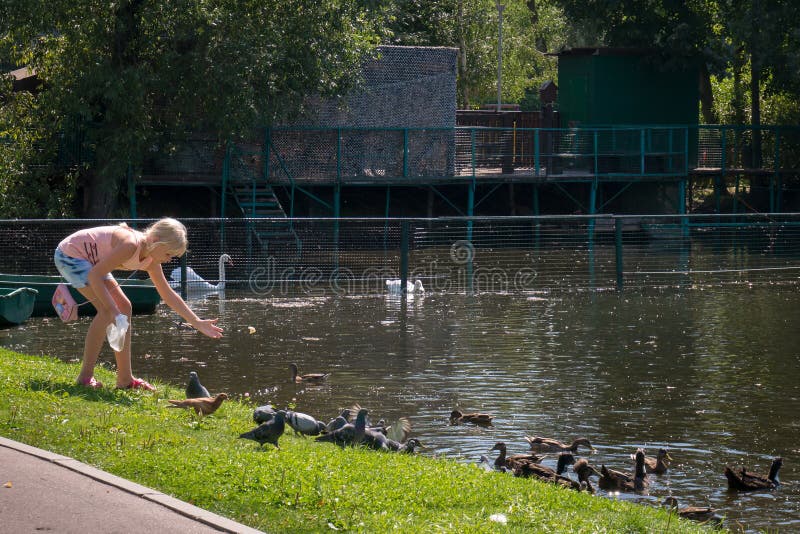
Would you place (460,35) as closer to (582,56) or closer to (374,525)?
(582,56)

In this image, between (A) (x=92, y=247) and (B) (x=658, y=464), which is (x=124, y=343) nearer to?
(A) (x=92, y=247)

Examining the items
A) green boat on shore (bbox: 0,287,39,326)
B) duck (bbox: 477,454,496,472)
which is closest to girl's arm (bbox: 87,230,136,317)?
duck (bbox: 477,454,496,472)

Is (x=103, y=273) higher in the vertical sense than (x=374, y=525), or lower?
higher

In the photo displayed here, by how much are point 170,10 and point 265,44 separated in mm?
2489

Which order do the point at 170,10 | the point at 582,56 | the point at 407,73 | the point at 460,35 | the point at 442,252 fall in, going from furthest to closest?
the point at 460,35, the point at 582,56, the point at 407,73, the point at 442,252, the point at 170,10

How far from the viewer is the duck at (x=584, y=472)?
8908mm

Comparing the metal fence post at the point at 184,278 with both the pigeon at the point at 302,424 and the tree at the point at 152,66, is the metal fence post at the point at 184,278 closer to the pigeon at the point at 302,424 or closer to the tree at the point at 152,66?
the tree at the point at 152,66

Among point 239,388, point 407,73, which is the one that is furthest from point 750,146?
point 239,388

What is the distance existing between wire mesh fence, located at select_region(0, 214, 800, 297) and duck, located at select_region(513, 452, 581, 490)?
11901mm

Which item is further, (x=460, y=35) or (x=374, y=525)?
(x=460, y=35)

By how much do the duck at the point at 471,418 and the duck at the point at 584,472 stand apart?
1785mm

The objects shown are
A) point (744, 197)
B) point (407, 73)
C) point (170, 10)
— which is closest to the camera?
point (170, 10)

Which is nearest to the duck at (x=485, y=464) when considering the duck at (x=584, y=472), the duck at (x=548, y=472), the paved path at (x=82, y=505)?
the duck at (x=548, y=472)

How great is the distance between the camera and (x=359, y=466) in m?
8.01
